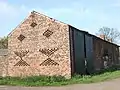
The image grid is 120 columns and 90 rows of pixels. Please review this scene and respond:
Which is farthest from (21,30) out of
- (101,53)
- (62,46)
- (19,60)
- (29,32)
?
(101,53)

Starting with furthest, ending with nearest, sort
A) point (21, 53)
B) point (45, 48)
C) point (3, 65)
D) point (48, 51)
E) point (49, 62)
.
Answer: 1. point (3, 65)
2. point (21, 53)
3. point (45, 48)
4. point (48, 51)
5. point (49, 62)

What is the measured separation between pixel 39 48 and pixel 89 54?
7.23m

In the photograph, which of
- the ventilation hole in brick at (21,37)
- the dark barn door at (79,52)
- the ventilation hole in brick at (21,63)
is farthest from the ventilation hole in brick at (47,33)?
the ventilation hole in brick at (21,63)

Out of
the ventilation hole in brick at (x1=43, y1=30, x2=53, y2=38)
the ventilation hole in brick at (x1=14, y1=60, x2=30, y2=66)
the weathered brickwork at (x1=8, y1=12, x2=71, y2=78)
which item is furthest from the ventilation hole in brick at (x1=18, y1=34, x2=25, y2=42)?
the ventilation hole in brick at (x1=43, y1=30, x2=53, y2=38)

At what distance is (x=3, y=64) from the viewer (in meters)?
31.6

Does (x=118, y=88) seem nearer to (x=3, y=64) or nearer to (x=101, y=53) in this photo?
(x=3, y=64)

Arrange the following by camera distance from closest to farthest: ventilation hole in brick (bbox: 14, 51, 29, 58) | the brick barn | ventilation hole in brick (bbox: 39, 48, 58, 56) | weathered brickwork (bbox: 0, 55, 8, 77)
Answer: the brick barn
ventilation hole in brick (bbox: 39, 48, 58, 56)
ventilation hole in brick (bbox: 14, 51, 29, 58)
weathered brickwork (bbox: 0, 55, 8, 77)

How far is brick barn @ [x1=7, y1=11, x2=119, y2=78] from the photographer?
92.7 feet

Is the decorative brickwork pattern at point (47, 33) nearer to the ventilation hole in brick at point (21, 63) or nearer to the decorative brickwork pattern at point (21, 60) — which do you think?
the decorative brickwork pattern at point (21, 60)

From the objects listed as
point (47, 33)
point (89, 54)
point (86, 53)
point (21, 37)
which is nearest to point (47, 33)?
point (47, 33)

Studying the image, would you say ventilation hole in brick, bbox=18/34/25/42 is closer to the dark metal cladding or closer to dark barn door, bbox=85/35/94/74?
the dark metal cladding

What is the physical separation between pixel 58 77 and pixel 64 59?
186 cm

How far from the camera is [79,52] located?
1205 inches

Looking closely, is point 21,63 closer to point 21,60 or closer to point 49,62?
point 21,60
